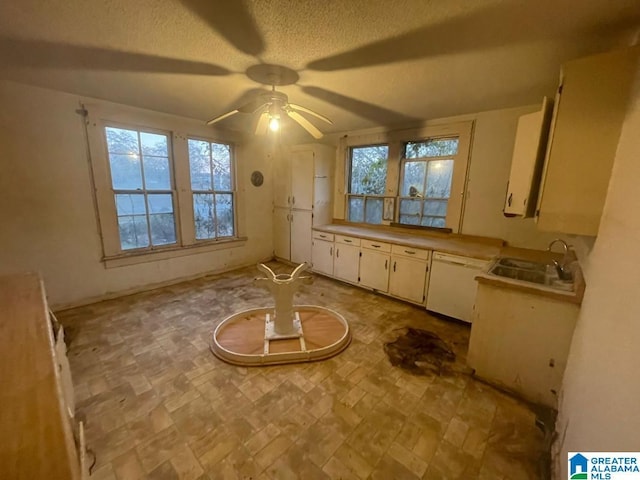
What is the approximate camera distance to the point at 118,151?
3.31m

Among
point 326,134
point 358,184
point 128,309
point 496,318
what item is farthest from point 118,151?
point 496,318

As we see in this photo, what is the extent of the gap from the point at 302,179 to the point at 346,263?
1707 mm

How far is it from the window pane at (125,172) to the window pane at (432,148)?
3823 millimetres

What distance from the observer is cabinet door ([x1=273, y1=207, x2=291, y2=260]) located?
4996 millimetres

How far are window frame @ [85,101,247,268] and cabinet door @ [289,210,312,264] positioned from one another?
1155 millimetres

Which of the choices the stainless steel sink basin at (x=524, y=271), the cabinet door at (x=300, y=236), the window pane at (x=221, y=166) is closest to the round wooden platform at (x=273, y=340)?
the stainless steel sink basin at (x=524, y=271)

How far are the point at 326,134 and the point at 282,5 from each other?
3.27 meters

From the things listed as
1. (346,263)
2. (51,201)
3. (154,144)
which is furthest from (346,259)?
(51,201)

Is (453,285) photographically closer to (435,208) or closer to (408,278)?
(408,278)

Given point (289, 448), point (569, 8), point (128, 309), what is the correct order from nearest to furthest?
point (569, 8) → point (289, 448) → point (128, 309)

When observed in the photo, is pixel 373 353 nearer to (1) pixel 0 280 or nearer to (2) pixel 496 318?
(2) pixel 496 318

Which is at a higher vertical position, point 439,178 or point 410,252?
point 439,178

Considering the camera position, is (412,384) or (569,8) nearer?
(569,8)

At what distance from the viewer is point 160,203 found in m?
3.75
